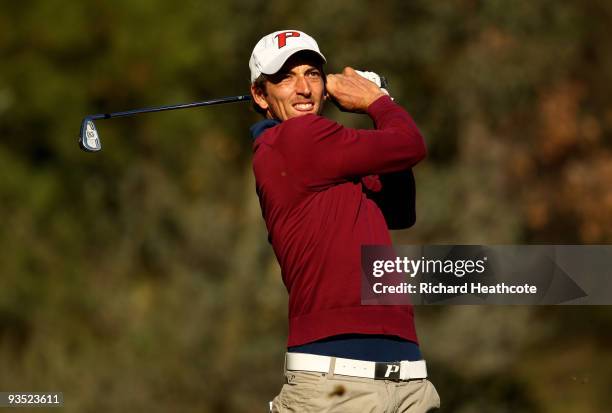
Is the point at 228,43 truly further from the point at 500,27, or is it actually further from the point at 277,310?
the point at 277,310

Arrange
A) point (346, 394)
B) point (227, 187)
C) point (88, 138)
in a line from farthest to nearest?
point (227, 187), point (88, 138), point (346, 394)

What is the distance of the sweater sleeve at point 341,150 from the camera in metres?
4.70

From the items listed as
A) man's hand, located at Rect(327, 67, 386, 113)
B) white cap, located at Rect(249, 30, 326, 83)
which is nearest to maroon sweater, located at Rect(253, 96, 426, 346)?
man's hand, located at Rect(327, 67, 386, 113)

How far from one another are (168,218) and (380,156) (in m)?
9.03

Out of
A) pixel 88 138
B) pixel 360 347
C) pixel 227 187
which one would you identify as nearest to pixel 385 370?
pixel 360 347

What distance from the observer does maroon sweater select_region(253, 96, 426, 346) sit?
464 cm

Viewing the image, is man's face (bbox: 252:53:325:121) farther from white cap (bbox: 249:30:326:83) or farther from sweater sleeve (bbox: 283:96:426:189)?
sweater sleeve (bbox: 283:96:426:189)

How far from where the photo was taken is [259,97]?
5.32m

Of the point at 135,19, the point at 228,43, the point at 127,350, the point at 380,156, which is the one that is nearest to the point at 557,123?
the point at 228,43

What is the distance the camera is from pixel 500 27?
18969mm
